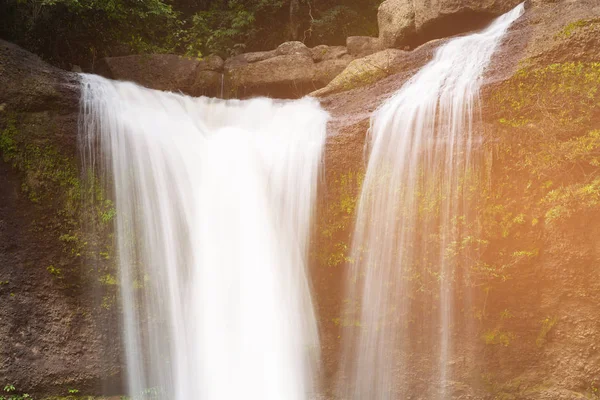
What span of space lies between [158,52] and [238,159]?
487 cm

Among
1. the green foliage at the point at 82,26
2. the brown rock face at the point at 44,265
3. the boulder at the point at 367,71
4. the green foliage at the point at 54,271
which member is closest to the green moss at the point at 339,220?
the boulder at the point at 367,71

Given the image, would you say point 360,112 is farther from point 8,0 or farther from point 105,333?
point 8,0

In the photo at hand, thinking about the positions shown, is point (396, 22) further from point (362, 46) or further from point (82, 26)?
point (82, 26)

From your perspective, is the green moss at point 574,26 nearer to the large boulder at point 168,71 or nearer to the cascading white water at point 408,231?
the cascading white water at point 408,231

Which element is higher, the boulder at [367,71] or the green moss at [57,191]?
the boulder at [367,71]

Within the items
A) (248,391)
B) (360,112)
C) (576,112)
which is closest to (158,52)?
(360,112)

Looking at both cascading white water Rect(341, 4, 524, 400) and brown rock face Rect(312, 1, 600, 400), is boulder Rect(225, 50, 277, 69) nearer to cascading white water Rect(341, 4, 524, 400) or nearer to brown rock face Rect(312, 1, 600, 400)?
cascading white water Rect(341, 4, 524, 400)

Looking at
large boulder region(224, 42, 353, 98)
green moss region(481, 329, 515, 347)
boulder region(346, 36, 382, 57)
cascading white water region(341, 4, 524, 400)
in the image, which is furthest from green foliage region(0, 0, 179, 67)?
green moss region(481, 329, 515, 347)

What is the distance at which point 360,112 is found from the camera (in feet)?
19.3

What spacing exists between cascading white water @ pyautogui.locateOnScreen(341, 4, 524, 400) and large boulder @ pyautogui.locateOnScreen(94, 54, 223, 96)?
4634 mm

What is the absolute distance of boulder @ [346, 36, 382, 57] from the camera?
29.0 ft

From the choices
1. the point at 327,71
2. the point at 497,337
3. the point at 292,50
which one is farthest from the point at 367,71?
the point at 497,337

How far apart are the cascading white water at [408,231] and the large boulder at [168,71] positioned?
15.2 feet

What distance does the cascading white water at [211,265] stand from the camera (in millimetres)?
5309
